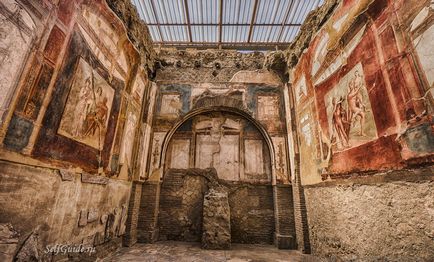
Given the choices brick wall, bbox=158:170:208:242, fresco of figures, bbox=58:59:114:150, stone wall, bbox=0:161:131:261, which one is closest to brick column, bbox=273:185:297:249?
brick wall, bbox=158:170:208:242

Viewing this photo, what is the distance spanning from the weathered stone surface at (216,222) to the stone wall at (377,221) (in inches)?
83.5

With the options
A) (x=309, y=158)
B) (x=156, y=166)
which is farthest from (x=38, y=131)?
(x=309, y=158)

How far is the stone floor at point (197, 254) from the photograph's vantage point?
164 inches

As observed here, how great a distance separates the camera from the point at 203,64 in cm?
698

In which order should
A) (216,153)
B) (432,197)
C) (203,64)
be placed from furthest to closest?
1. (203,64)
2. (216,153)
3. (432,197)

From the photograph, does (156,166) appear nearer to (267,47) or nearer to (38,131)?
(38,131)

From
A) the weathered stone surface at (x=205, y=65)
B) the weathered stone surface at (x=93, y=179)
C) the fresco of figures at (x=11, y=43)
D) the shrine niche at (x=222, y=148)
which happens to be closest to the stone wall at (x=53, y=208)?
the weathered stone surface at (x=93, y=179)

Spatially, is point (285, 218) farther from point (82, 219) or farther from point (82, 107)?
point (82, 107)

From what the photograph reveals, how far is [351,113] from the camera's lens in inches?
134

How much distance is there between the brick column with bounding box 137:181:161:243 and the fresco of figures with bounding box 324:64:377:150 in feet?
15.8

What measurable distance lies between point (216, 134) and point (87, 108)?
12.7 feet

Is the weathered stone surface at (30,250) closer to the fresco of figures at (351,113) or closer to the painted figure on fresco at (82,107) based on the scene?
the painted figure on fresco at (82,107)

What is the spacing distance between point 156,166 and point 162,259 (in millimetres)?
2610

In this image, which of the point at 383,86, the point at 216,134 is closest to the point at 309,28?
the point at 383,86
